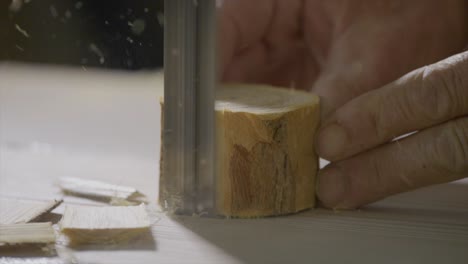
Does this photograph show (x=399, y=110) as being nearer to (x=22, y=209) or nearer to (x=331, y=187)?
(x=331, y=187)

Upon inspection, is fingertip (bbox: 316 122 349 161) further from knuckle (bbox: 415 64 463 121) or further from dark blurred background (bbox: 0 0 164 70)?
dark blurred background (bbox: 0 0 164 70)

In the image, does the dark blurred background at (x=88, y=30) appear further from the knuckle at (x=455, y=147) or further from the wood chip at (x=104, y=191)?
the knuckle at (x=455, y=147)

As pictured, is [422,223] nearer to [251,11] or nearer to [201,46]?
[201,46]

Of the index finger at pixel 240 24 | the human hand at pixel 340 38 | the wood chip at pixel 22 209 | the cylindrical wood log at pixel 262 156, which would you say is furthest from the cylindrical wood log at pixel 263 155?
the index finger at pixel 240 24

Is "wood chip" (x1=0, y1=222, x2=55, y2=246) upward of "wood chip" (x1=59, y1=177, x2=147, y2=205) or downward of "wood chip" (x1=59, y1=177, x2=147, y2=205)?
downward

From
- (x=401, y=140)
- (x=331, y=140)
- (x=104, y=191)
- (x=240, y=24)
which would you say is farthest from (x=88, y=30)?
(x=401, y=140)

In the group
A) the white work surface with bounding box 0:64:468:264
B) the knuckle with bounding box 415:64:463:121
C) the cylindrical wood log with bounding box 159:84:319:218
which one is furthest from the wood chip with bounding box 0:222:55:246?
the knuckle with bounding box 415:64:463:121
